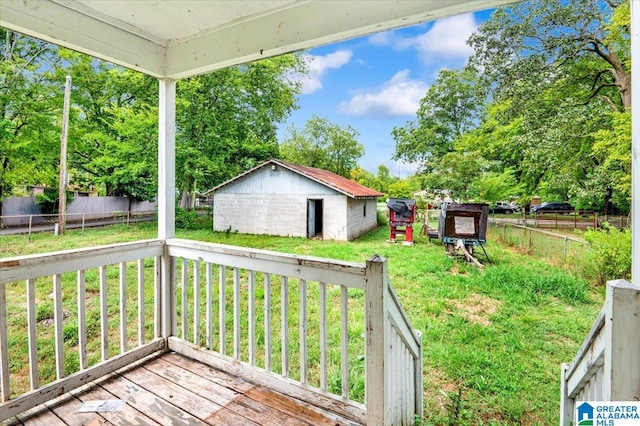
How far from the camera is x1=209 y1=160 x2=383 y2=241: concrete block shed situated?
2352 millimetres

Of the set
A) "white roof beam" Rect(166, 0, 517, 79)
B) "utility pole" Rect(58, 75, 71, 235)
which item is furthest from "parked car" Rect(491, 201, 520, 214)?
"utility pole" Rect(58, 75, 71, 235)

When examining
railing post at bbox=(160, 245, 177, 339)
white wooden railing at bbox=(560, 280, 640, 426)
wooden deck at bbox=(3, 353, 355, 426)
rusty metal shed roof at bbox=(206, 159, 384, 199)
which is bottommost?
wooden deck at bbox=(3, 353, 355, 426)

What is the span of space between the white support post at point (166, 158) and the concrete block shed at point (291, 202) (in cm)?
43

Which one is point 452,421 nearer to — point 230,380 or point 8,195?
point 230,380

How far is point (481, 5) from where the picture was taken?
1.18 m

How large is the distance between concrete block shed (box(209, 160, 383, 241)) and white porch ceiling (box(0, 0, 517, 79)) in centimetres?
87

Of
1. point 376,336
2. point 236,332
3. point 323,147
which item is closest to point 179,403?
point 236,332

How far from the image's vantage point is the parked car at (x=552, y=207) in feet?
6.32

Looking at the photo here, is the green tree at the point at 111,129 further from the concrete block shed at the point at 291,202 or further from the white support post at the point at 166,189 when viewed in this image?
the concrete block shed at the point at 291,202

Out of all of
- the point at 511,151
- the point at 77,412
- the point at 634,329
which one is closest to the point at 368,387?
the point at 634,329

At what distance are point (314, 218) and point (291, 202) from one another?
0.22 metres

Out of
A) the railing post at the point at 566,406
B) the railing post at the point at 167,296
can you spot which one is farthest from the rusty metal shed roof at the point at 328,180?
the railing post at the point at 566,406

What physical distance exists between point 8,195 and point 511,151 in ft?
11.3

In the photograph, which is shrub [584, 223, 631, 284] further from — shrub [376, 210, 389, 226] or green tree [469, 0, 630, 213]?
shrub [376, 210, 389, 226]
